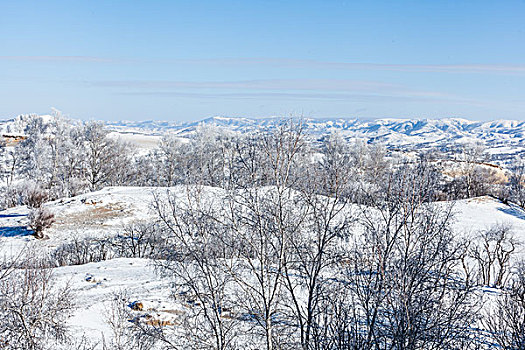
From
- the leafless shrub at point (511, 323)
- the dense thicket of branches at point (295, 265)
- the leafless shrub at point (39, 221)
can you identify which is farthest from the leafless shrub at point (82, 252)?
the leafless shrub at point (511, 323)

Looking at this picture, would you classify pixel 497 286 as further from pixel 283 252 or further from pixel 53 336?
pixel 53 336

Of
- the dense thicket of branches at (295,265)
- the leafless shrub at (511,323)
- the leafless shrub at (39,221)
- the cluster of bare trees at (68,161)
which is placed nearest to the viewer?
the leafless shrub at (511,323)

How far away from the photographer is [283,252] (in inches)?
434

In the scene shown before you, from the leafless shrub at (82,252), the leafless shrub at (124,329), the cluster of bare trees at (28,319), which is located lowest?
the leafless shrub at (82,252)

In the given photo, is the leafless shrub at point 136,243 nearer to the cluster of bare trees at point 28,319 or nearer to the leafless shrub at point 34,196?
the cluster of bare trees at point 28,319

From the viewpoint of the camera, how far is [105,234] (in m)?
25.3

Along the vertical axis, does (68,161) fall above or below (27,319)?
above

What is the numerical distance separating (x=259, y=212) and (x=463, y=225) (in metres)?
28.0

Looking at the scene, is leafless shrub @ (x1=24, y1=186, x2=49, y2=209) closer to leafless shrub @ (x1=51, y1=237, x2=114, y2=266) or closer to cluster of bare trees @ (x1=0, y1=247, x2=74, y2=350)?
leafless shrub @ (x1=51, y1=237, x2=114, y2=266)

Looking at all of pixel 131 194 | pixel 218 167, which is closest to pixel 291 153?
pixel 218 167

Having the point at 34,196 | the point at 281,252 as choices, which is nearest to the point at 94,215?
the point at 34,196

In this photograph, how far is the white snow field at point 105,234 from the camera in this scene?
13.9 meters

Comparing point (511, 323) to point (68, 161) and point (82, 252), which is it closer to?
point (82, 252)

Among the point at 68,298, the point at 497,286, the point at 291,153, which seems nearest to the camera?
the point at 291,153
